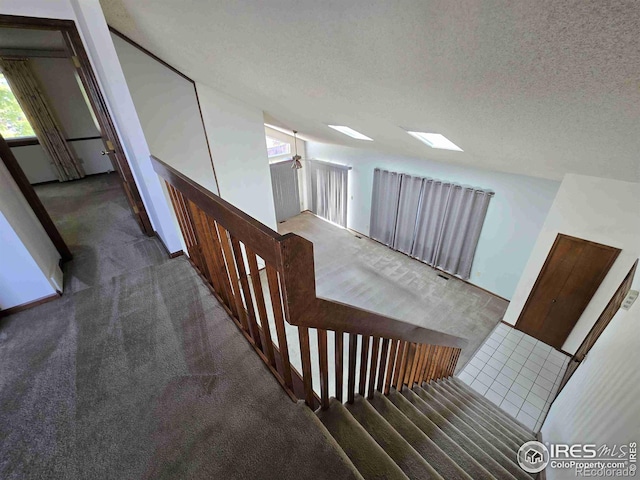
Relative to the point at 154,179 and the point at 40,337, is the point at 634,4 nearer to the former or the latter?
the point at 154,179

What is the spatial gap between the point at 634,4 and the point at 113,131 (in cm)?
329

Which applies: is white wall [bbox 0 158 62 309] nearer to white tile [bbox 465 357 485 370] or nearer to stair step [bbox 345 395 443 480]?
stair step [bbox 345 395 443 480]

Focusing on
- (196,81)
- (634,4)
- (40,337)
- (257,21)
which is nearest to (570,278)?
(634,4)

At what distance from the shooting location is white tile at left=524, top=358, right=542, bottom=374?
131 inches

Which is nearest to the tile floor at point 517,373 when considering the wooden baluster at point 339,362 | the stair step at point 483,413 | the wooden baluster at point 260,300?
the stair step at point 483,413

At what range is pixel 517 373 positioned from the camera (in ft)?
10.9

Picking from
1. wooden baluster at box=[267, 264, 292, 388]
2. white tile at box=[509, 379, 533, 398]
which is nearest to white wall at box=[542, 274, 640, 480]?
white tile at box=[509, 379, 533, 398]

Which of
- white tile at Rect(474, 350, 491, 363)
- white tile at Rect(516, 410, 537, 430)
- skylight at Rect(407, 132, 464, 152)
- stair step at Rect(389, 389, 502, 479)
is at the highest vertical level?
skylight at Rect(407, 132, 464, 152)

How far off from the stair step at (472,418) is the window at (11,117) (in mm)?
8421

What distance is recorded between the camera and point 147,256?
2285mm

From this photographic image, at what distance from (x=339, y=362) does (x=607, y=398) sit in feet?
5.55

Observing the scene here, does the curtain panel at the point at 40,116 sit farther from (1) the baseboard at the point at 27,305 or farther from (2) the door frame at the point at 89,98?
(1) the baseboard at the point at 27,305

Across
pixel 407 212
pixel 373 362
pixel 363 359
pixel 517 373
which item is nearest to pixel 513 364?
pixel 517 373

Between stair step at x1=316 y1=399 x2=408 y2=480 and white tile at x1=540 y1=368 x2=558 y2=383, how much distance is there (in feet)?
11.7
